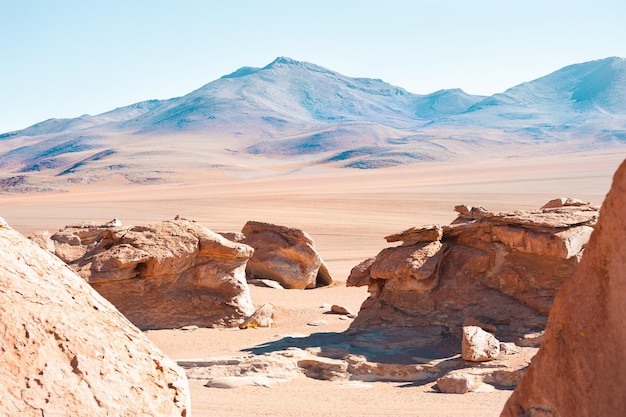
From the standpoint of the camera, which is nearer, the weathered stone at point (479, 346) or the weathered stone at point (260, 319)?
the weathered stone at point (479, 346)

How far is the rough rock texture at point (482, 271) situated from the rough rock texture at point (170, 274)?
8.34ft

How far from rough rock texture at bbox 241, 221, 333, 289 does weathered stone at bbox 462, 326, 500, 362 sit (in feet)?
26.9

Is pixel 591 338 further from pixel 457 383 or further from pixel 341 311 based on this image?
pixel 341 311

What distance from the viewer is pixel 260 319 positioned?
11781mm

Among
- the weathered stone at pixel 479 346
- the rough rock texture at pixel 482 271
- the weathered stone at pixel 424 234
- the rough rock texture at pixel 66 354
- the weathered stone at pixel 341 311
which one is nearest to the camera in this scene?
the rough rock texture at pixel 66 354

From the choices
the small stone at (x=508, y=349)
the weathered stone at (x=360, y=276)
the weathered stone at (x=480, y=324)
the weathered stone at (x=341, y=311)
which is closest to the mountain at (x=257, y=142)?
the weathered stone at (x=341, y=311)

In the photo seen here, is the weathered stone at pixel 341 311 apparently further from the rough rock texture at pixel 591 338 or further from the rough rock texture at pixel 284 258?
the rough rock texture at pixel 591 338

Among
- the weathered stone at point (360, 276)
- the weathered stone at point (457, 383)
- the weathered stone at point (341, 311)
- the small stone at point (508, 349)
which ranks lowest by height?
the weathered stone at point (341, 311)

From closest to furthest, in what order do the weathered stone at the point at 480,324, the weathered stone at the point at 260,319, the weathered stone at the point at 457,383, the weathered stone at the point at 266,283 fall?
1. the weathered stone at the point at 457,383
2. the weathered stone at the point at 480,324
3. the weathered stone at the point at 260,319
4. the weathered stone at the point at 266,283

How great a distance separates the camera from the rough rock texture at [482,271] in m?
9.30

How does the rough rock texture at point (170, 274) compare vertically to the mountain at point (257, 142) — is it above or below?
below

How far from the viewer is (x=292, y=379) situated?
8.20 meters

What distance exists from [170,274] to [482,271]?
16.3 ft

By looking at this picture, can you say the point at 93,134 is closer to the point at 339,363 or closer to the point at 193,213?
the point at 193,213
